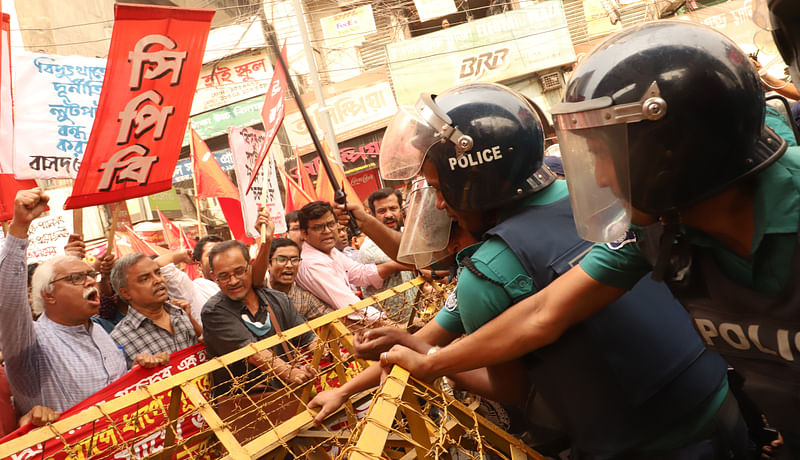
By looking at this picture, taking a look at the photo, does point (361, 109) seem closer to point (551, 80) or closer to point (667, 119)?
point (551, 80)

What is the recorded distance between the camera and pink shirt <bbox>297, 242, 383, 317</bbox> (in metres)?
5.18

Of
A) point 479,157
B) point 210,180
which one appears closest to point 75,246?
point 479,157

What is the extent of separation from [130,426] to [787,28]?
3.24 metres

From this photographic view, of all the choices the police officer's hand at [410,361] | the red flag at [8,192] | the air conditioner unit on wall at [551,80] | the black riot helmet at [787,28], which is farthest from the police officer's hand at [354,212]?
the air conditioner unit on wall at [551,80]

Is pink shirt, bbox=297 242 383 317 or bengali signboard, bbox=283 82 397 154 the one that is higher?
pink shirt, bbox=297 242 383 317

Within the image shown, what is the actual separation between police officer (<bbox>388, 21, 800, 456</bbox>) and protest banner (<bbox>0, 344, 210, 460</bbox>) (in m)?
1.99

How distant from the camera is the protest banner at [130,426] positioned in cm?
275

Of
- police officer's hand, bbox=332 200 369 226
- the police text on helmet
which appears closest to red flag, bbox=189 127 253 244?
police officer's hand, bbox=332 200 369 226

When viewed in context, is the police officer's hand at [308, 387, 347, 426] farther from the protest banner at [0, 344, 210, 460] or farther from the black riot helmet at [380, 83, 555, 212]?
the black riot helmet at [380, 83, 555, 212]

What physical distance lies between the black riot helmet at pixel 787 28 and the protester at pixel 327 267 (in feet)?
13.1

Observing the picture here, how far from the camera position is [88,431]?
2.99m

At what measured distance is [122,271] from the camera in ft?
14.6

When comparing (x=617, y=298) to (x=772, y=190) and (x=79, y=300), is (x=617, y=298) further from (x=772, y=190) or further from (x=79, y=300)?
(x=79, y=300)

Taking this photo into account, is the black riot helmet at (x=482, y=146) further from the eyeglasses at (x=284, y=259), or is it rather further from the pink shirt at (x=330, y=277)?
the eyeglasses at (x=284, y=259)
